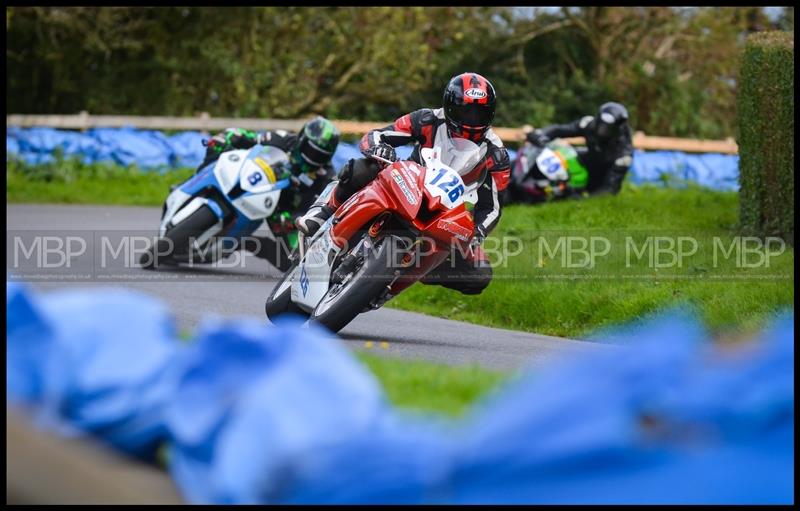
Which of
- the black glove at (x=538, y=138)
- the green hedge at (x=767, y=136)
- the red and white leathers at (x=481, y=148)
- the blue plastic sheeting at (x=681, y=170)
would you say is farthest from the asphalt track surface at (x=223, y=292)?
the blue plastic sheeting at (x=681, y=170)

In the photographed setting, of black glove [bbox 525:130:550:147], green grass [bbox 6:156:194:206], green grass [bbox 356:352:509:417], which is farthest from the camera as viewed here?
green grass [bbox 6:156:194:206]

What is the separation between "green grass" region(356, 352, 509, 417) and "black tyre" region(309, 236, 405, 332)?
177 cm

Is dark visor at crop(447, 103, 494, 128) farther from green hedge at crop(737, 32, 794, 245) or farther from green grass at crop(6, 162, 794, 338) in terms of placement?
green hedge at crop(737, 32, 794, 245)

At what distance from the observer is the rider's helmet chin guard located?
40.4 feet

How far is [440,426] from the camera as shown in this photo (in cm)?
357

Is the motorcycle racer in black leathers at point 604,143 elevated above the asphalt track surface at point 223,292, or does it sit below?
above

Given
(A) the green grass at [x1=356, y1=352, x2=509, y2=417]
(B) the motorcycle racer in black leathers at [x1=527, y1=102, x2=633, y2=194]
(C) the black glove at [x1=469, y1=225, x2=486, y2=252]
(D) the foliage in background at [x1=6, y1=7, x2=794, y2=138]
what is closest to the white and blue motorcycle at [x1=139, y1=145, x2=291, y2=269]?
(C) the black glove at [x1=469, y1=225, x2=486, y2=252]

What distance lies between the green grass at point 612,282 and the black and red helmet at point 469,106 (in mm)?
2460

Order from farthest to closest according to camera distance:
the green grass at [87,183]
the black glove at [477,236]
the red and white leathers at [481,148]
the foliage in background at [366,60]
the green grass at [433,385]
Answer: the foliage in background at [366,60] < the green grass at [87,183] < the red and white leathers at [481,148] < the black glove at [477,236] < the green grass at [433,385]

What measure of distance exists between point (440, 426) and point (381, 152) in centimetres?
539

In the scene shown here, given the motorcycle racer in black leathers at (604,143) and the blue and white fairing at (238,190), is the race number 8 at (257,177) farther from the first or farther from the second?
the motorcycle racer in black leathers at (604,143)

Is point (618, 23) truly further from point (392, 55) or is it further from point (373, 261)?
point (373, 261)

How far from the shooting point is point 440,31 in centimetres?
3372

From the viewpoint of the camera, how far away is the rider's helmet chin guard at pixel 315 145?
40.4ft
